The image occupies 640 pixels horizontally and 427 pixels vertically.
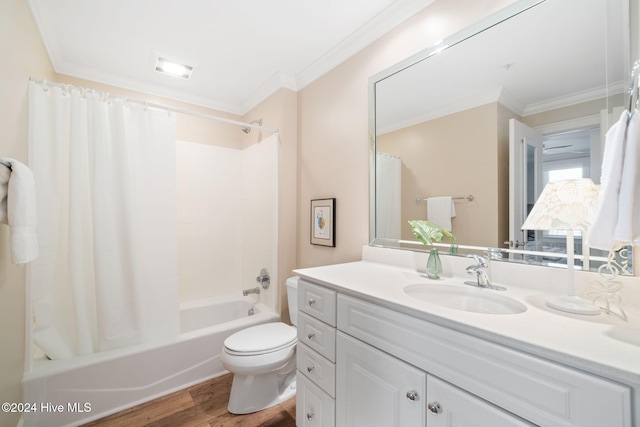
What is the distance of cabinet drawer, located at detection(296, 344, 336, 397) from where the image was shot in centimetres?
117

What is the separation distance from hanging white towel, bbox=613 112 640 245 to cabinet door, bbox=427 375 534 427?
523mm

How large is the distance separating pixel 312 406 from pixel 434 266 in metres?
0.90

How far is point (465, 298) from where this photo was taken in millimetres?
1113

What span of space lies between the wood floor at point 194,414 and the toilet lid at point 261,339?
0.40m

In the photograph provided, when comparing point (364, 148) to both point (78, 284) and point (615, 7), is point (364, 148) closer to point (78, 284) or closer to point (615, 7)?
point (615, 7)

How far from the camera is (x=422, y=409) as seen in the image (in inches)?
32.7

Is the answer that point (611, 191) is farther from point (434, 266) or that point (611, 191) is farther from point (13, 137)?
point (13, 137)

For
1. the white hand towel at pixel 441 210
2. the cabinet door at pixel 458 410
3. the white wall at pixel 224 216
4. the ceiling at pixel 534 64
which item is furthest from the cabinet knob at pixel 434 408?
the white wall at pixel 224 216

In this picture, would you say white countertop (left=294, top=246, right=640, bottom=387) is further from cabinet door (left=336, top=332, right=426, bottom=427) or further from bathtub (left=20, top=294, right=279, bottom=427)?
bathtub (left=20, top=294, right=279, bottom=427)

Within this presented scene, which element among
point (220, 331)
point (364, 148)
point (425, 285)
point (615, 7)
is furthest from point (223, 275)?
point (615, 7)

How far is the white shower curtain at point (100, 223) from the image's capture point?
1555 millimetres

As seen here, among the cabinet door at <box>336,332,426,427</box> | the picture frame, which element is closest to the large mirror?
the picture frame

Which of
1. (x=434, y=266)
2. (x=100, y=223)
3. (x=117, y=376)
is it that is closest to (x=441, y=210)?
(x=434, y=266)

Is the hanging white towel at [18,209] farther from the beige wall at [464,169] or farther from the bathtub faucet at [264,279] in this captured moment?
the beige wall at [464,169]
